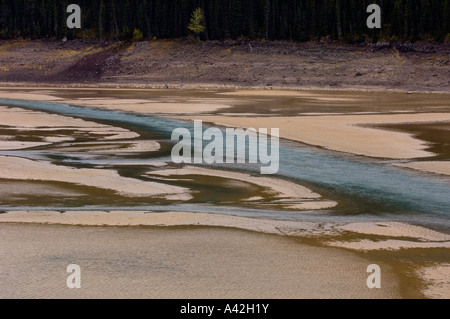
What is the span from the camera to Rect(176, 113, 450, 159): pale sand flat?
2781 cm

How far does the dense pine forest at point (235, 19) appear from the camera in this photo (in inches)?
3004

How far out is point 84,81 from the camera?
7556cm

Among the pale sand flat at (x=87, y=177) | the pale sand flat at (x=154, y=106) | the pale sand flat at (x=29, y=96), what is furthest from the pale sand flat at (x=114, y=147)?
the pale sand flat at (x=29, y=96)

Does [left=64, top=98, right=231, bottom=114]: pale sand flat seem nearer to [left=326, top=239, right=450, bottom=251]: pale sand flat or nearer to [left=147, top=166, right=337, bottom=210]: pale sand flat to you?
[left=147, top=166, right=337, bottom=210]: pale sand flat

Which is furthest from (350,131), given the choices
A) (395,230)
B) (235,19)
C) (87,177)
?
(235,19)

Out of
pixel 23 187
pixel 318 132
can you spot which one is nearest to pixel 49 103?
pixel 318 132

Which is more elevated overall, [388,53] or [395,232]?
[388,53]

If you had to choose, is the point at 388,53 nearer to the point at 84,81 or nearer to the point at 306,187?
the point at 84,81

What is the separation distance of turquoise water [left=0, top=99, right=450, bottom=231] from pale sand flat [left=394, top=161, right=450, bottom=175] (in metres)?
0.61

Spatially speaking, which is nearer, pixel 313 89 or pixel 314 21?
pixel 313 89

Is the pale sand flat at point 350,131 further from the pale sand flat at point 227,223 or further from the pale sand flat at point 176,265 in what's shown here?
the pale sand flat at point 176,265

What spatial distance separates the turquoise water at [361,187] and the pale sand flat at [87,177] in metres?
1.98
